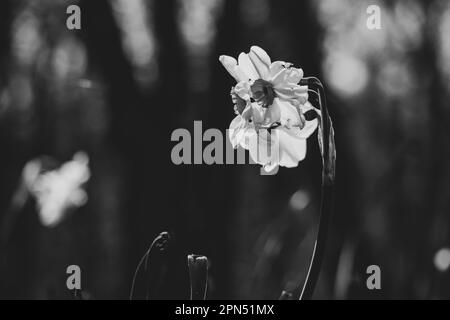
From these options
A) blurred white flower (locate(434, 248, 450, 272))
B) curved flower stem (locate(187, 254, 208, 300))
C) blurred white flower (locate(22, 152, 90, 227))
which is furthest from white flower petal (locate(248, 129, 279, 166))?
blurred white flower (locate(22, 152, 90, 227))

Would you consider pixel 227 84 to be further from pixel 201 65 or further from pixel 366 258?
pixel 201 65

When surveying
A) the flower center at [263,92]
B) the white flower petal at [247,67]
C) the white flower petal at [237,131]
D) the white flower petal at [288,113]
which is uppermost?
the white flower petal at [247,67]

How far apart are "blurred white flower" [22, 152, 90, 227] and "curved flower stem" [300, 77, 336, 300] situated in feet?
5.36

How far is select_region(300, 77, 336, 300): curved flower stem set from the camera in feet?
2.69

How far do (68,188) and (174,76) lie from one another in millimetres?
1879

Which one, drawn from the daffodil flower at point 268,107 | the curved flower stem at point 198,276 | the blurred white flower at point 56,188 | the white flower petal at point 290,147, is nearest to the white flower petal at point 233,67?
the daffodil flower at point 268,107

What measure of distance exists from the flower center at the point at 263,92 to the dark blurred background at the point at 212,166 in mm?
310

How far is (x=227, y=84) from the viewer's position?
170 inches

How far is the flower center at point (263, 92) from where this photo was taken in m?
0.95

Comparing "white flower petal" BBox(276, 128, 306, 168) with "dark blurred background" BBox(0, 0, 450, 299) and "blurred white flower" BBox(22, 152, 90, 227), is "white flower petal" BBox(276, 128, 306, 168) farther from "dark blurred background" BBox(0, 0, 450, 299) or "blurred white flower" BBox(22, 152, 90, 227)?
"blurred white flower" BBox(22, 152, 90, 227)

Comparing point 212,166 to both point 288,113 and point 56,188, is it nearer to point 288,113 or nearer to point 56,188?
point 56,188

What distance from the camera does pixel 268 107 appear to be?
0.96 meters

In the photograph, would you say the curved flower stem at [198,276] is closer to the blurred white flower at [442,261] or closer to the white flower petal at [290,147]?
the white flower petal at [290,147]

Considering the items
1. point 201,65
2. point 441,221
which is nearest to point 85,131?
point 201,65
